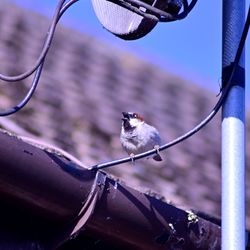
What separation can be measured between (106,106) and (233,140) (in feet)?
11.7

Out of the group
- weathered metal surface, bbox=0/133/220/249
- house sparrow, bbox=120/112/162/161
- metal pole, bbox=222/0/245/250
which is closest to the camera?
metal pole, bbox=222/0/245/250

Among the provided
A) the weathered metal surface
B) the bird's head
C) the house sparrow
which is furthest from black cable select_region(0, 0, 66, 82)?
the bird's head

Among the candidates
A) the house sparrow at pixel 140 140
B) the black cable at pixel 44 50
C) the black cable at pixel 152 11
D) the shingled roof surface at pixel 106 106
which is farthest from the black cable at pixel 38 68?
the house sparrow at pixel 140 140

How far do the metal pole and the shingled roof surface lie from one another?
111cm

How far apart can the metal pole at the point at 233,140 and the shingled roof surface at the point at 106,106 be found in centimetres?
111

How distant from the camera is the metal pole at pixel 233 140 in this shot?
8.20 ft

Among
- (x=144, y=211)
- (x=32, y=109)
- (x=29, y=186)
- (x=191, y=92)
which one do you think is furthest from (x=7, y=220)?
(x=191, y=92)

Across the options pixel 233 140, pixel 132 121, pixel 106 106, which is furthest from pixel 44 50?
pixel 106 106

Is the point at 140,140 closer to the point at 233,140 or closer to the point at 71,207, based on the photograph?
the point at 71,207

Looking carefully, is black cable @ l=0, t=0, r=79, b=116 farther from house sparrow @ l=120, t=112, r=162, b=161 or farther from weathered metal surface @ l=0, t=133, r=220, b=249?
→ house sparrow @ l=120, t=112, r=162, b=161

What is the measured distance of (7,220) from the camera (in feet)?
9.06

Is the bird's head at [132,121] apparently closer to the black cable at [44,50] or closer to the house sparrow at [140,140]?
the house sparrow at [140,140]

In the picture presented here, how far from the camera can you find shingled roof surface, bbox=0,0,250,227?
4.85m

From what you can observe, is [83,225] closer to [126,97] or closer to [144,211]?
[144,211]
